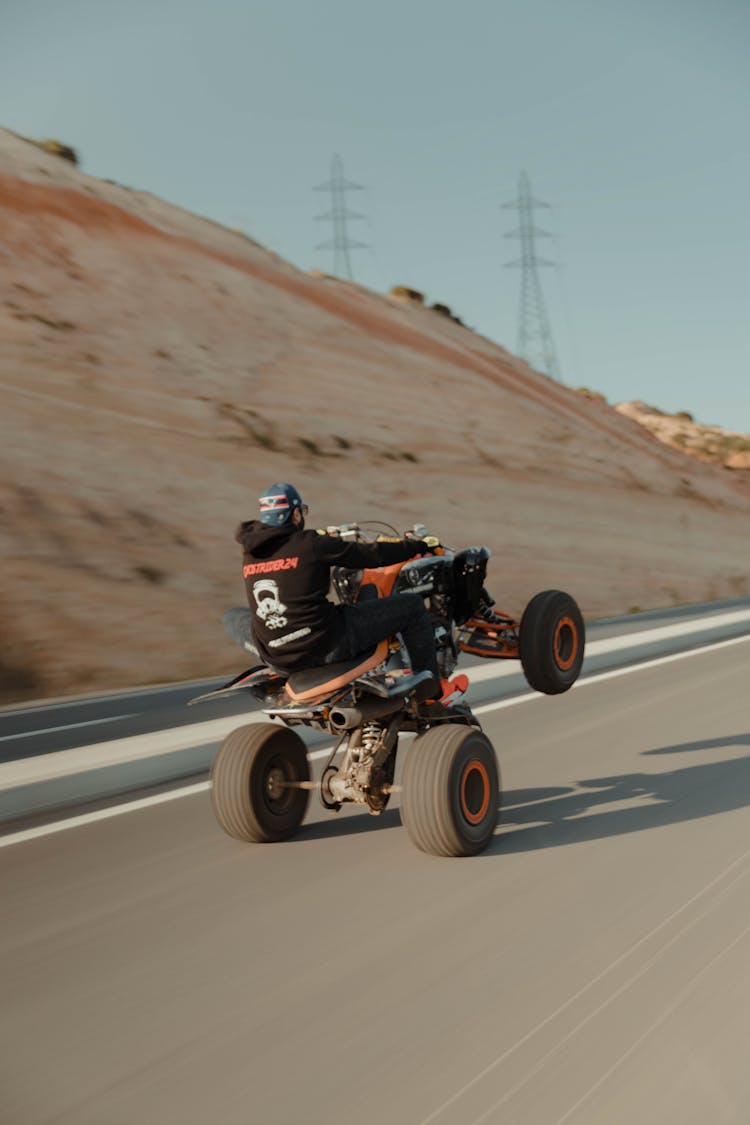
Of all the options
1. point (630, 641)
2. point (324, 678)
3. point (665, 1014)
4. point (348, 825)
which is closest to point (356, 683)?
point (324, 678)

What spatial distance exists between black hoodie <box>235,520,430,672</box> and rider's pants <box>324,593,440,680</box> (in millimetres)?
60

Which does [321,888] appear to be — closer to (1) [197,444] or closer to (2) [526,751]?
(2) [526,751]

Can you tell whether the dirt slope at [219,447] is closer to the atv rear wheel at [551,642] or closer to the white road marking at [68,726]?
the white road marking at [68,726]

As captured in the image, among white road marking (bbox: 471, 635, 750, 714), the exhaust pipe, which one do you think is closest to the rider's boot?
the exhaust pipe

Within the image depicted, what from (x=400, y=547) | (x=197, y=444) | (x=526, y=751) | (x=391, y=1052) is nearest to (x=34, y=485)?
(x=197, y=444)

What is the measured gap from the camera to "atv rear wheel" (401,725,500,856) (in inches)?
228

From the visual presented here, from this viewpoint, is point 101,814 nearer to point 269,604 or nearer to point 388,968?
point 269,604

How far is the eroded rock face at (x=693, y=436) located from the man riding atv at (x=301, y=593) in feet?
230

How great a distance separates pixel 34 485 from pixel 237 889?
2062cm

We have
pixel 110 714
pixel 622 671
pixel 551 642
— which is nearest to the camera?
pixel 551 642

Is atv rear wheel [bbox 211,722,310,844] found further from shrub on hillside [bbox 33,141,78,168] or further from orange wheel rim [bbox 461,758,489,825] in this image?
shrub on hillside [bbox 33,141,78,168]

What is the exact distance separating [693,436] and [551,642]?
Answer: 3570 inches

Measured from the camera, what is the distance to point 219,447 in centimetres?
3269

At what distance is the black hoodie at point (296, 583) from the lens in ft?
19.4
